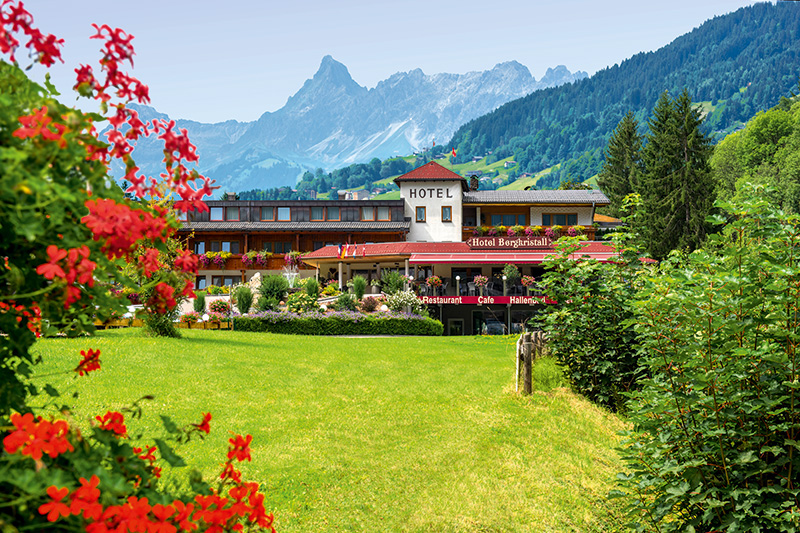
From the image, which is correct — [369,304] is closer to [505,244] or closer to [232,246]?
[505,244]

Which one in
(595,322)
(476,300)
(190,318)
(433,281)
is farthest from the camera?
(476,300)

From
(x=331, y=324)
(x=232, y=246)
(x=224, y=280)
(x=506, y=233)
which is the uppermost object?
(x=506, y=233)

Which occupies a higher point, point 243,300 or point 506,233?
point 506,233

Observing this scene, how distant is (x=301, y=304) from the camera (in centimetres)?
3444

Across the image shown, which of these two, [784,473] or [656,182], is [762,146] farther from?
[784,473]

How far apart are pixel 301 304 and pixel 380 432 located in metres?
22.7

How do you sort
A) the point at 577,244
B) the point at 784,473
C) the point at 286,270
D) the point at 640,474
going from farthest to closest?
the point at 286,270 < the point at 577,244 < the point at 640,474 < the point at 784,473

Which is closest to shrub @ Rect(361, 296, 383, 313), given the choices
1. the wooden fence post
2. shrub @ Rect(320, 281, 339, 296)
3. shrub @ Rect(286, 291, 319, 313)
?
shrub @ Rect(286, 291, 319, 313)

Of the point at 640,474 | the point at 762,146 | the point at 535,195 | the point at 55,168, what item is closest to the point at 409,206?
the point at 535,195

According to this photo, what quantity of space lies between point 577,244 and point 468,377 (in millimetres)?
6257

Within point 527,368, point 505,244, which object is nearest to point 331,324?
point 505,244

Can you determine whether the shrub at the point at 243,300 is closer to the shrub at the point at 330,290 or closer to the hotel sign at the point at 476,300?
the shrub at the point at 330,290

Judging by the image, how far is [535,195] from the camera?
6075cm

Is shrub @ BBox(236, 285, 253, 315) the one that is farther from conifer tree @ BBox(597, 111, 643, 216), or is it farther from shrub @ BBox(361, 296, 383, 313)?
conifer tree @ BBox(597, 111, 643, 216)
